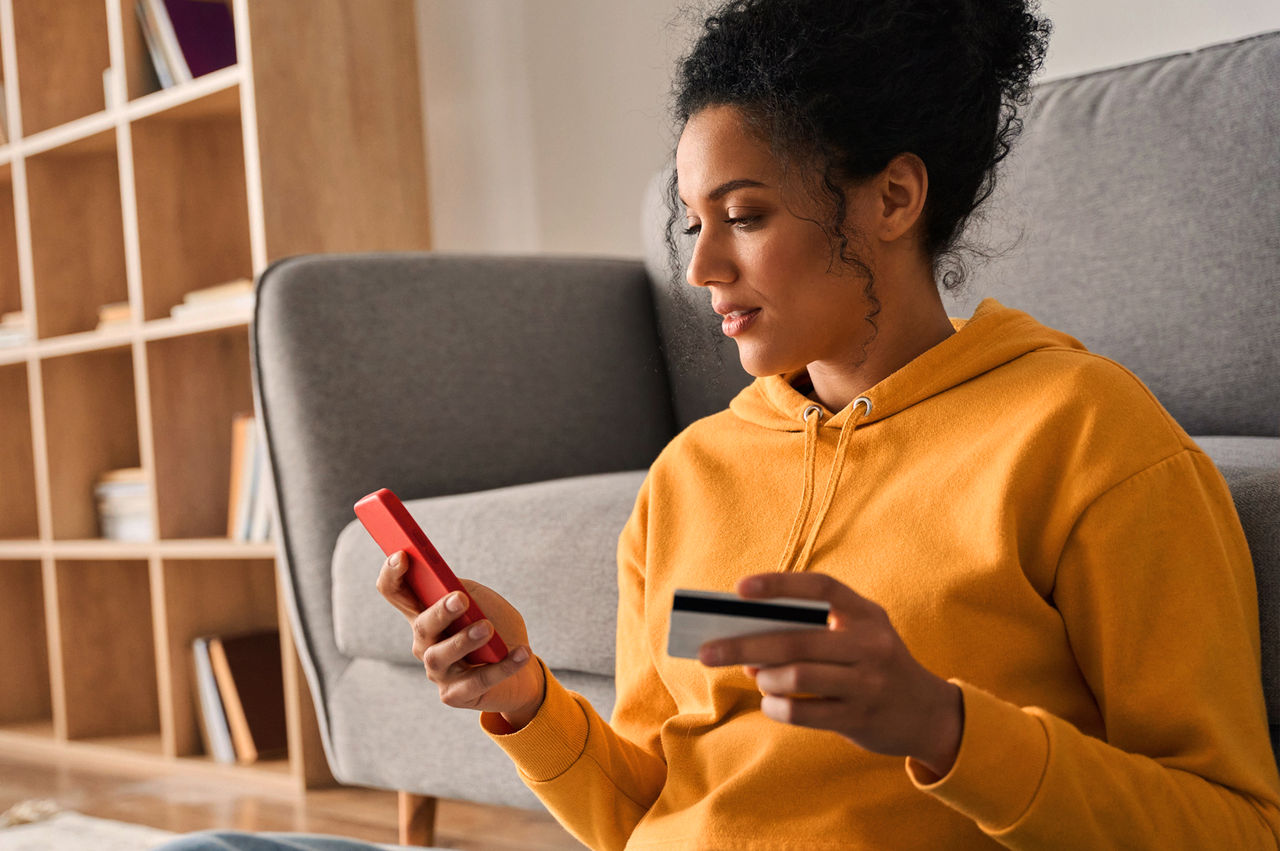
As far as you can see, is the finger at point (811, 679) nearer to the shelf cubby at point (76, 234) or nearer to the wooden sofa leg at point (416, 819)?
the wooden sofa leg at point (416, 819)

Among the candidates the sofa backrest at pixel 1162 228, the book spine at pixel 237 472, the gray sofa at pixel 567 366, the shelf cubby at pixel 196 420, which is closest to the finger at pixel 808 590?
the gray sofa at pixel 567 366

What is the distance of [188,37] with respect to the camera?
2.40 meters

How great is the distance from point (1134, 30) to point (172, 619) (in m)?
1.88

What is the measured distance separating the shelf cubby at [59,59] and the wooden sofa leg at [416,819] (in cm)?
177

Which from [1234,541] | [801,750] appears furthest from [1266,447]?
[801,750]

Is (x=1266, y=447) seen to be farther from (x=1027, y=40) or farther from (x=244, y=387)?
(x=244, y=387)

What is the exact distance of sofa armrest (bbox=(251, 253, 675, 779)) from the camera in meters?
1.60

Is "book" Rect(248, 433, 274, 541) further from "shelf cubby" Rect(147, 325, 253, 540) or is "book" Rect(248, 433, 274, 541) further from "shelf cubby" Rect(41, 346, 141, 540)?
"shelf cubby" Rect(41, 346, 141, 540)

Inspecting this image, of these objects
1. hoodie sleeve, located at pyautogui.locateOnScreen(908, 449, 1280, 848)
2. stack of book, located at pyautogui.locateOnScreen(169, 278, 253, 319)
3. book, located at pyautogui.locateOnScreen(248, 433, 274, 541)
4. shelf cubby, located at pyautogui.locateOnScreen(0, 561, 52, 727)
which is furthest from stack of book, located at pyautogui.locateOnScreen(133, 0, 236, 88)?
hoodie sleeve, located at pyautogui.locateOnScreen(908, 449, 1280, 848)

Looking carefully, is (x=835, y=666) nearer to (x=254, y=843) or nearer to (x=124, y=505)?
(x=254, y=843)

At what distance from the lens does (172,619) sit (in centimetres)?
236

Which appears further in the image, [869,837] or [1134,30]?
[1134,30]

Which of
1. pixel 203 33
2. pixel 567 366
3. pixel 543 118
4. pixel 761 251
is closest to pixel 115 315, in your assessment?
pixel 203 33

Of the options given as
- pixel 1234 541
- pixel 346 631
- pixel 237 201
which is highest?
pixel 237 201
